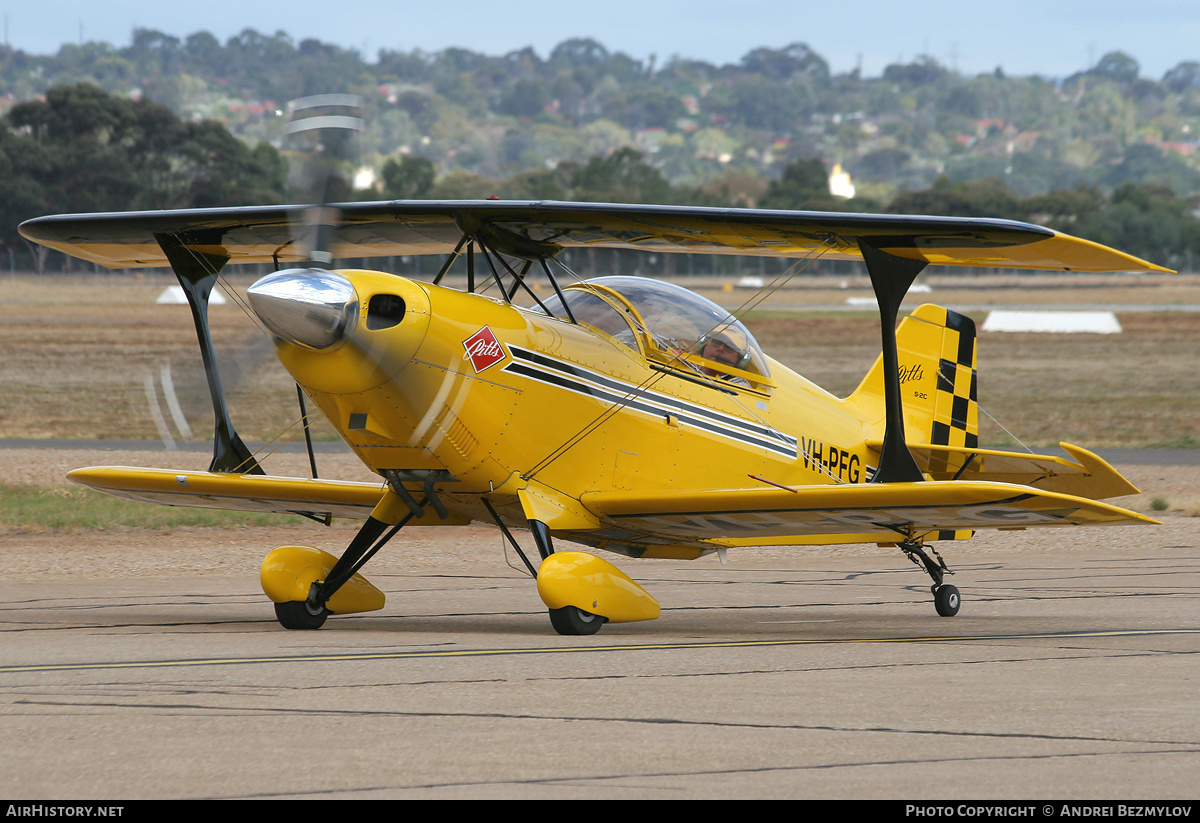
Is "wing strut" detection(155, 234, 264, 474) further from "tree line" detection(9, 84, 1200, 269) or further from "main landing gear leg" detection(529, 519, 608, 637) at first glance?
"tree line" detection(9, 84, 1200, 269)

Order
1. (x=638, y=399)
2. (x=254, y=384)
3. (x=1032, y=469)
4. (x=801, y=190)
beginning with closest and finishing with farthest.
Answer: (x=254, y=384) → (x=638, y=399) → (x=1032, y=469) → (x=801, y=190)

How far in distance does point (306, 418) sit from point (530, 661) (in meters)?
3.26

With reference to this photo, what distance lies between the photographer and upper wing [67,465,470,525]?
1110cm

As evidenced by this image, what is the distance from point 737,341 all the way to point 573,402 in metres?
1.89

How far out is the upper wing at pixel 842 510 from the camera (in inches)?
352

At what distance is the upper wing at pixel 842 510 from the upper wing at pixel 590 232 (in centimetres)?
162

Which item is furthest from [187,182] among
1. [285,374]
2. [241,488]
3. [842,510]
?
[842,510]

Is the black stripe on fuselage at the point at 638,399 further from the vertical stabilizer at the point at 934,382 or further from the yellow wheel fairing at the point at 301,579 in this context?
the yellow wheel fairing at the point at 301,579

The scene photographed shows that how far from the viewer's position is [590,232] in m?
10.5

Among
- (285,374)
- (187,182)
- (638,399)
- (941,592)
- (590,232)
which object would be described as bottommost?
(187,182)

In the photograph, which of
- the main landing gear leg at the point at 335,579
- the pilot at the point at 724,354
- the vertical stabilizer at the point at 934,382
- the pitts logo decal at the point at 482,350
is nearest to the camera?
the pitts logo decal at the point at 482,350

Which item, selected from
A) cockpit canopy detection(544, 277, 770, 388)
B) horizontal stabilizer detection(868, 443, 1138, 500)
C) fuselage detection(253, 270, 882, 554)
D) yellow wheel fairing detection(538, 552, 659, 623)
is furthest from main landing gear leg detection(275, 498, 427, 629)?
horizontal stabilizer detection(868, 443, 1138, 500)

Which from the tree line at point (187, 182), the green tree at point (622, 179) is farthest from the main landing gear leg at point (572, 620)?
the green tree at point (622, 179)

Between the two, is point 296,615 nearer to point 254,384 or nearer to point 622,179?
point 254,384
